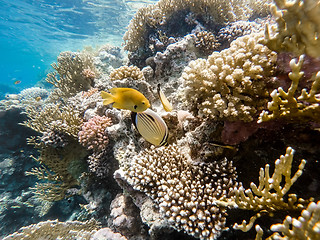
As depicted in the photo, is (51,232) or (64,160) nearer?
(51,232)

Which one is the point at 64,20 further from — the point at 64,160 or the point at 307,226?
the point at 307,226

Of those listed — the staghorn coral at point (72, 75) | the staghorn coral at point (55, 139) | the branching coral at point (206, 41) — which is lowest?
the staghorn coral at point (55, 139)

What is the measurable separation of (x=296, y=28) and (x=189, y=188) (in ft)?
7.10

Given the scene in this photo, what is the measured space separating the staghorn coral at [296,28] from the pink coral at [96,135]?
3749mm

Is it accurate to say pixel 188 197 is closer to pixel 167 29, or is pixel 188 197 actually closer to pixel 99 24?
pixel 167 29

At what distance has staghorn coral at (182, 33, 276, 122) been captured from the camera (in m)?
1.87

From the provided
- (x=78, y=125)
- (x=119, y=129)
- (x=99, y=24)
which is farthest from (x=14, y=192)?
(x=99, y=24)

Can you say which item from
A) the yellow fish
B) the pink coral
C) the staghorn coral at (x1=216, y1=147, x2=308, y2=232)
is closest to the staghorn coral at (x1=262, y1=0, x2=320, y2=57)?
the staghorn coral at (x1=216, y1=147, x2=308, y2=232)

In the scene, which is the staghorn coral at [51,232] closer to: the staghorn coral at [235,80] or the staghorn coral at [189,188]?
the staghorn coral at [189,188]

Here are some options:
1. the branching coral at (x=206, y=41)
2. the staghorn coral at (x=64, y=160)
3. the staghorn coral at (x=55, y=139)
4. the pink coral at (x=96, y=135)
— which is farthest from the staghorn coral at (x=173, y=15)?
the staghorn coral at (x=64, y=160)

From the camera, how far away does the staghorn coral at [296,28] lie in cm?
Answer: 138

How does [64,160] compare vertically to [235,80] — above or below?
above

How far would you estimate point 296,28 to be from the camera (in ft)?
5.01

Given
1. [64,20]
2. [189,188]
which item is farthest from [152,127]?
[64,20]
